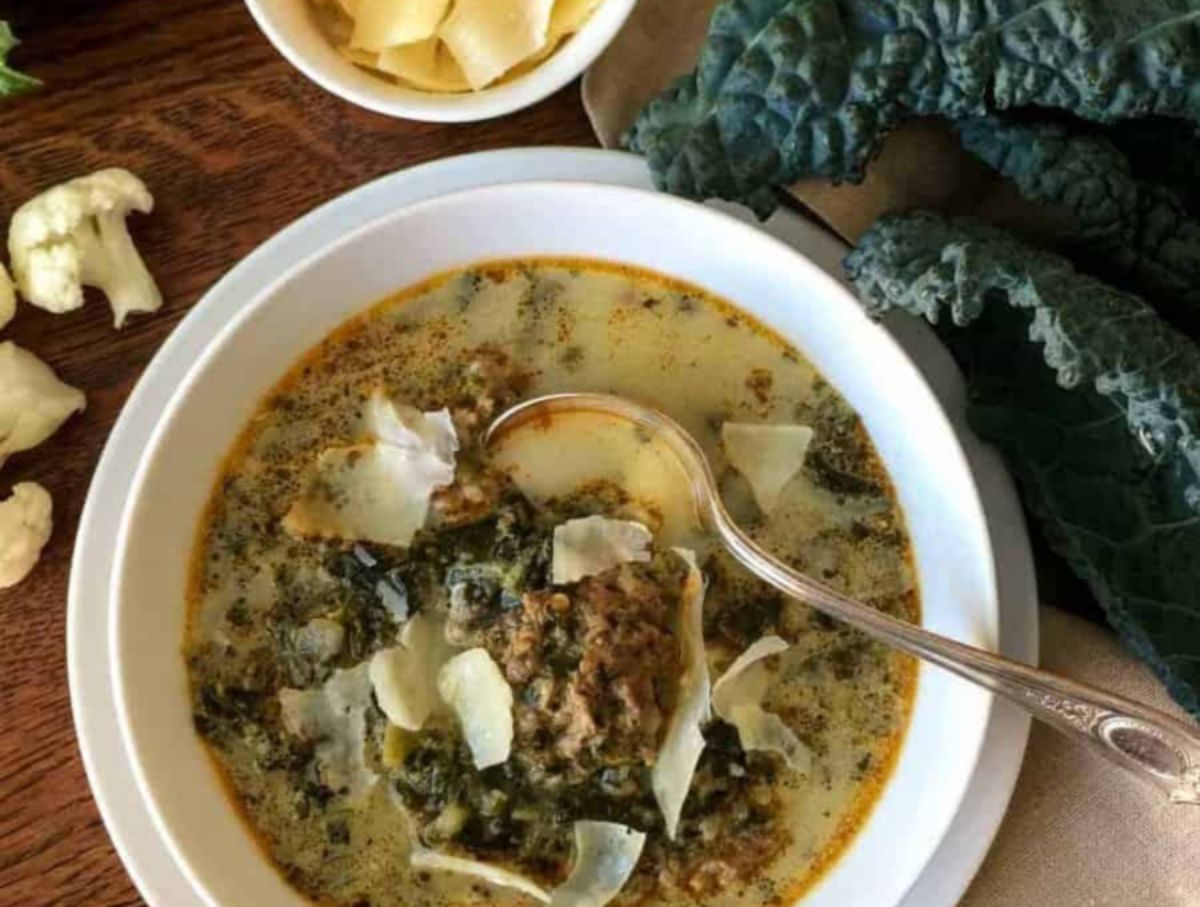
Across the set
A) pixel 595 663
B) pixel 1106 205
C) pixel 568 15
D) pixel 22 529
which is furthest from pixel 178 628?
pixel 1106 205

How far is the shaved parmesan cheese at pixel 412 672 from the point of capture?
1.86 m

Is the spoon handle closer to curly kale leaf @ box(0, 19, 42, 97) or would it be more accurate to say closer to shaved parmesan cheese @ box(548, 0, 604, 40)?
shaved parmesan cheese @ box(548, 0, 604, 40)

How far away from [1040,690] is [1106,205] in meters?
0.47

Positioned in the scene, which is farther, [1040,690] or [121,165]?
[121,165]

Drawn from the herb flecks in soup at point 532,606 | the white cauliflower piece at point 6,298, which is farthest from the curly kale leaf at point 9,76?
the herb flecks in soup at point 532,606

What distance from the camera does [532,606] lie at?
1869mm

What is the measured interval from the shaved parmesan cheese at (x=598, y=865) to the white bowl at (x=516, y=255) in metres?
0.19

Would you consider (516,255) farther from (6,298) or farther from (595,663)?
(6,298)

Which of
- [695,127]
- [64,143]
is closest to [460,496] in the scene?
[695,127]

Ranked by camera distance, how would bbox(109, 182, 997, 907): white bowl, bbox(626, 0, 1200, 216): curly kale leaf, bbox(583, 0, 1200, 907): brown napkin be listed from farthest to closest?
bbox(583, 0, 1200, 907): brown napkin
bbox(109, 182, 997, 907): white bowl
bbox(626, 0, 1200, 216): curly kale leaf

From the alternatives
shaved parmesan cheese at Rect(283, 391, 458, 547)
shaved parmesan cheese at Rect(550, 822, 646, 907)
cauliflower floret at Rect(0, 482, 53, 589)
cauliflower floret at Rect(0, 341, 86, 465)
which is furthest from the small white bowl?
shaved parmesan cheese at Rect(550, 822, 646, 907)

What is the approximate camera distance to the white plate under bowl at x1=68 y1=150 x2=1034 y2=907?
1.87m

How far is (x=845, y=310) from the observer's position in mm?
1815

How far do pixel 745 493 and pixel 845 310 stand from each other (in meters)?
0.21
